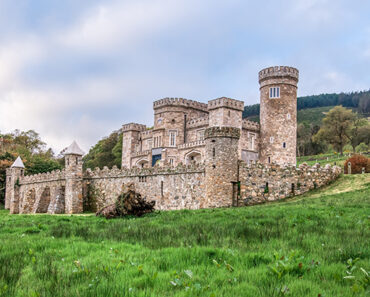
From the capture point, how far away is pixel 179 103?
2057 inches

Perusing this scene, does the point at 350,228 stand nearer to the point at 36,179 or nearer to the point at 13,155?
the point at 36,179

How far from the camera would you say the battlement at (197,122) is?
49406 mm

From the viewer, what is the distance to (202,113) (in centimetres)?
5456

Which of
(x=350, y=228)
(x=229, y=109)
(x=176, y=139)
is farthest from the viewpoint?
(x=176, y=139)

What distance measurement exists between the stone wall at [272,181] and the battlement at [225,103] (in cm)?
2241

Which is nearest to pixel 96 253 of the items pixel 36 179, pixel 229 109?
pixel 36 179

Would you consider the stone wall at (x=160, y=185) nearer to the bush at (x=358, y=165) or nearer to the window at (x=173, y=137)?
the bush at (x=358, y=165)

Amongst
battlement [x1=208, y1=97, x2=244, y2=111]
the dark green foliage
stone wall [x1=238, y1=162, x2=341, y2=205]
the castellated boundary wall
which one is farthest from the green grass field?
the dark green foliage

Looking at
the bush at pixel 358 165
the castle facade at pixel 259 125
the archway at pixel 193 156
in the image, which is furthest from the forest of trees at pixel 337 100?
the bush at pixel 358 165

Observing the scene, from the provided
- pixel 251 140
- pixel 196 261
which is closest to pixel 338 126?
pixel 251 140

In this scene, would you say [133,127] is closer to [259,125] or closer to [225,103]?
[225,103]

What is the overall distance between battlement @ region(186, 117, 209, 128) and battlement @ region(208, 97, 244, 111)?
283 centimetres

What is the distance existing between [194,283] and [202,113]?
49.7m

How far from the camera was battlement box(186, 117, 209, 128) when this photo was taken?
49.4m
